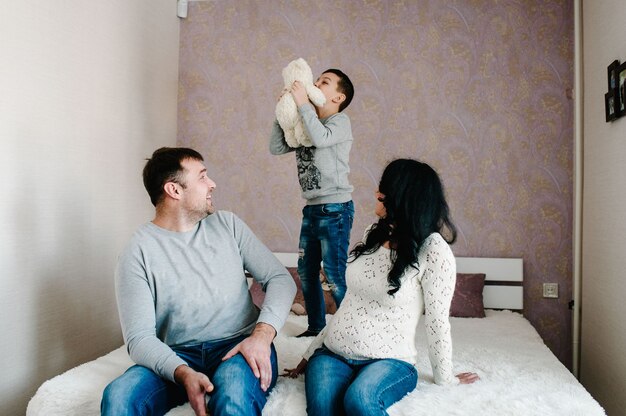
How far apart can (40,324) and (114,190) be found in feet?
2.52

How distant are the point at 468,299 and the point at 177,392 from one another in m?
1.76

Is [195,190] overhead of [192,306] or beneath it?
overhead

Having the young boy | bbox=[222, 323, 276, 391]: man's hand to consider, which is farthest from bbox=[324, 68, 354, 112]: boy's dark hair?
bbox=[222, 323, 276, 391]: man's hand

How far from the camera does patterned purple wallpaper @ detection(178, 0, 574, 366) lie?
119 inches

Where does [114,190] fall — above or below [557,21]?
below

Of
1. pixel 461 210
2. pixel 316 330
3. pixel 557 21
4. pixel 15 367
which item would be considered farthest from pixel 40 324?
pixel 557 21

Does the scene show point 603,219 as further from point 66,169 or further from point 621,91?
point 66,169

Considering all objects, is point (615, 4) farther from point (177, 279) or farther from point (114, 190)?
point (114, 190)

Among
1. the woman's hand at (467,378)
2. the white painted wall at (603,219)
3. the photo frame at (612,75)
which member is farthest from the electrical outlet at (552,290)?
the woman's hand at (467,378)

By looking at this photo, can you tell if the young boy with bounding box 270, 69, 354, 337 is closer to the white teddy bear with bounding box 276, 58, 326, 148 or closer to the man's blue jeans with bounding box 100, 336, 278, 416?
the white teddy bear with bounding box 276, 58, 326, 148

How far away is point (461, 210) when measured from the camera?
3.10m

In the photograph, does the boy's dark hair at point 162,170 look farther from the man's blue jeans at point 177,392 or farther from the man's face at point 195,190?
the man's blue jeans at point 177,392

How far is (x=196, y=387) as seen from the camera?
1396mm

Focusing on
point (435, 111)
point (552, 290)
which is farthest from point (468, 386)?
point (435, 111)
